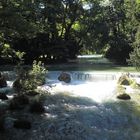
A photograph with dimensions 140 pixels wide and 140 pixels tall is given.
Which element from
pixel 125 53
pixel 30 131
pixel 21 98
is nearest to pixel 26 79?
pixel 21 98

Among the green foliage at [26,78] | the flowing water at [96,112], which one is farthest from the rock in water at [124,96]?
the green foliage at [26,78]

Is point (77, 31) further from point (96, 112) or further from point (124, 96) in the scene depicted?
point (96, 112)

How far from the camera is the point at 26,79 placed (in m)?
23.7

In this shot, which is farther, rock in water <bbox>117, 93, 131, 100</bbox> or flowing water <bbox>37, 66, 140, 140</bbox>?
rock in water <bbox>117, 93, 131, 100</bbox>

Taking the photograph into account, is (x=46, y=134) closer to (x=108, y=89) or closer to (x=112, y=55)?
(x=108, y=89)

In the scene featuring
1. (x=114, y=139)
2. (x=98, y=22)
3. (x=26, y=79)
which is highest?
(x=98, y=22)

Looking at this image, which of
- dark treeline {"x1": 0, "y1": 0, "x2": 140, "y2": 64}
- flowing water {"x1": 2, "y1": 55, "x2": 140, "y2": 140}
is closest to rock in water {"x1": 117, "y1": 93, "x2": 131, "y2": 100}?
flowing water {"x1": 2, "y1": 55, "x2": 140, "y2": 140}

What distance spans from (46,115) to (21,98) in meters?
3.00

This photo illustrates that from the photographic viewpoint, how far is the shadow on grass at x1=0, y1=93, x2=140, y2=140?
16766 millimetres

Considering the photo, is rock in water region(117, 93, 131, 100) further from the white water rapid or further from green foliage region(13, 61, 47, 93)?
green foliage region(13, 61, 47, 93)

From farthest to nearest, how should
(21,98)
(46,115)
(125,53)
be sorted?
(125,53)
(21,98)
(46,115)

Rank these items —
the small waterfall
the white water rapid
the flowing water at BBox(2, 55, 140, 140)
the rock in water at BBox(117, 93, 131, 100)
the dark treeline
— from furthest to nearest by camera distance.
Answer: the dark treeline, the small waterfall, the white water rapid, the rock in water at BBox(117, 93, 131, 100), the flowing water at BBox(2, 55, 140, 140)

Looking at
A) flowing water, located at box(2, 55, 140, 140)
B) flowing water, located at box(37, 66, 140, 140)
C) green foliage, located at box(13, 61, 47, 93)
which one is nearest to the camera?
flowing water, located at box(2, 55, 140, 140)

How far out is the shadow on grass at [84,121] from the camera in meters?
16.8
